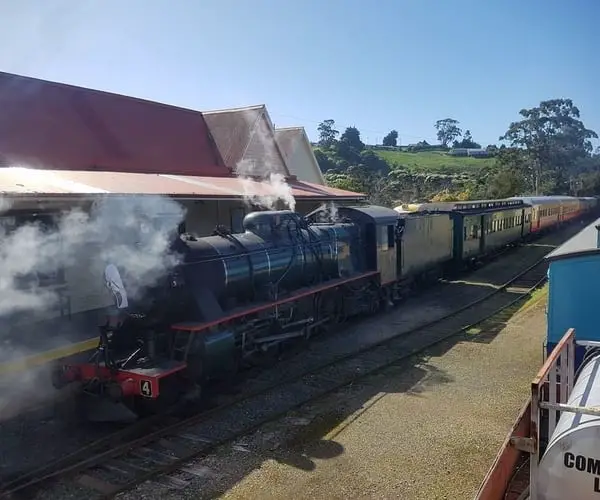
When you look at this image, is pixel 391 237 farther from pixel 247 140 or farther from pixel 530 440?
pixel 530 440

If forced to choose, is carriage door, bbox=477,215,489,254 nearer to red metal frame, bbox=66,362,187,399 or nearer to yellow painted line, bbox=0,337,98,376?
yellow painted line, bbox=0,337,98,376

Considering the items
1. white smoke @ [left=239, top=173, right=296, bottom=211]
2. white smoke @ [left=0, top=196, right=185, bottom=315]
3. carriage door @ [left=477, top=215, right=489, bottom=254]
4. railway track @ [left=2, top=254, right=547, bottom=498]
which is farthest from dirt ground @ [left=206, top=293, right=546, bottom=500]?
carriage door @ [left=477, top=215, right=489, bottom=254]

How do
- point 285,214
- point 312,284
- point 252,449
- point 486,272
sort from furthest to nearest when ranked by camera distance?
point 486,272 < point 312,284 < point 285,214 < point 252,449

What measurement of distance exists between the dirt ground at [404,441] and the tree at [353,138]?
85829 mm

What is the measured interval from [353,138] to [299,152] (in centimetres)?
7039

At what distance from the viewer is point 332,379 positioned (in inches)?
371

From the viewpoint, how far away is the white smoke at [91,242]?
25.0ft

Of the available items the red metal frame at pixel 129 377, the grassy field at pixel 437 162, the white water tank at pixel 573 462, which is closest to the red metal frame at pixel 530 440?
the white water tank at pixel 573 462

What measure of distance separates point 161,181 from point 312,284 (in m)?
5.00

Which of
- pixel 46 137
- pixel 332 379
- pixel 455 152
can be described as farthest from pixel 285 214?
pixel 455 152

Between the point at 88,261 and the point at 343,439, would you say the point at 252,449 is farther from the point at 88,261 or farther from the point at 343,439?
the point at 88,261

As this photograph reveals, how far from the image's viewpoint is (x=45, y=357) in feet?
26.7

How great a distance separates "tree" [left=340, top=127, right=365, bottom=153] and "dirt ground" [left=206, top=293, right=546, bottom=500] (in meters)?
85.8

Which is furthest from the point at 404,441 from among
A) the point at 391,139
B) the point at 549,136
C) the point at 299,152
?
the point at 391,139
